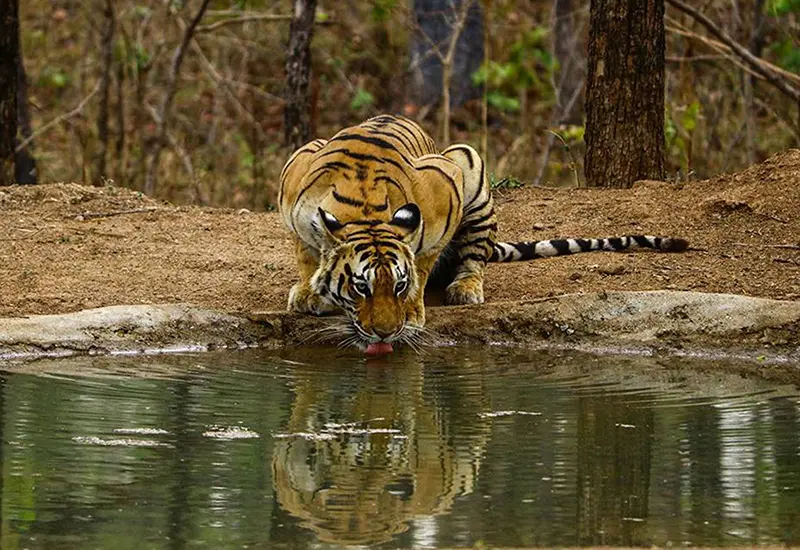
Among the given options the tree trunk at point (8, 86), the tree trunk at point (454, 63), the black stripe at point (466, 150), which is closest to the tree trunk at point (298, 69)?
the tree trunk at point (8, 86)

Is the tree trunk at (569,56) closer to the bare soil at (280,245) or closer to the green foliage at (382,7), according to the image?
the green foliage at (382,7)

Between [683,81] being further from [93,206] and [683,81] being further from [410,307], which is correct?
[410,307]

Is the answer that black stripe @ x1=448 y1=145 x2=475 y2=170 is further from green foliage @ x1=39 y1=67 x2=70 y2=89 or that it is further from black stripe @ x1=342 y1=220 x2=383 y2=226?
green foliage @ x1=39 y1=67 x2=70 y2=89

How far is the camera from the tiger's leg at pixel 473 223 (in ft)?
28.2

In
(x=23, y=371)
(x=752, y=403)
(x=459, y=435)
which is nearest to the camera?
(x=459, y=435)

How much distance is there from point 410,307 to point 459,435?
1975 mm

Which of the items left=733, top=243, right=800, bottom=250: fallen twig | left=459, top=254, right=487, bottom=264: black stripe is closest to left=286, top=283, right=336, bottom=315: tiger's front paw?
left=459, top=254, right=487, bottom=264: black stripe

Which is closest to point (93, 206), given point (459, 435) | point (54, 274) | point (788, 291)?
point (54, 274)

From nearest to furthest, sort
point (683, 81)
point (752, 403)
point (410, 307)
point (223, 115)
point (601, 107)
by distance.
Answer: point (752, 403), point (410, 307), point (601, 107), point (683, 81), point (223, 115)

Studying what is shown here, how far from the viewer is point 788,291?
812cm

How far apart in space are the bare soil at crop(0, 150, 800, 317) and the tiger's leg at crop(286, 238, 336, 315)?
390mm

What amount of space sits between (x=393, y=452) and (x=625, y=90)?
572 centimetres

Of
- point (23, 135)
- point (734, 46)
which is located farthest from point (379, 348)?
point (23, 135)

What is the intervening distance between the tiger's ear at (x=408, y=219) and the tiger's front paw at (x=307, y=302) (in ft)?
1.74
